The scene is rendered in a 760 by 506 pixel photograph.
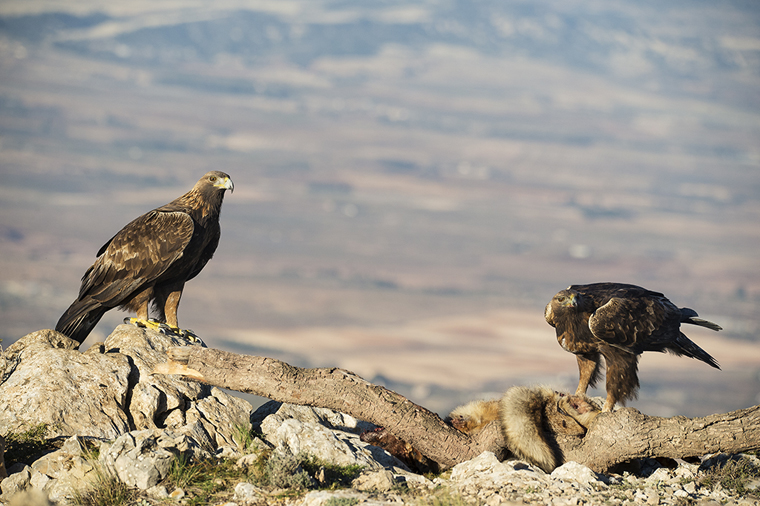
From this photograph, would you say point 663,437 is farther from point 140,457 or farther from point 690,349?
point 140,457

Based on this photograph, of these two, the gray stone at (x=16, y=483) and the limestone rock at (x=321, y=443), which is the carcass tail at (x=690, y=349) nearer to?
the limestone rock at (x=321, y=443)

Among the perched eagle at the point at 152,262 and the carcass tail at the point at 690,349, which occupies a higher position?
the perched eagle at the point at 152,262

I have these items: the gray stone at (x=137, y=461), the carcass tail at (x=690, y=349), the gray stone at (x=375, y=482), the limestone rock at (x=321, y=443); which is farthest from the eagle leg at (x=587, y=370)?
the gray stone at (x=137, y=461)

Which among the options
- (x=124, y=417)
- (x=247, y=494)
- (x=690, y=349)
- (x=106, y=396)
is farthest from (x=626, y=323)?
(x=106, y=396)

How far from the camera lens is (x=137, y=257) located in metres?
11.9

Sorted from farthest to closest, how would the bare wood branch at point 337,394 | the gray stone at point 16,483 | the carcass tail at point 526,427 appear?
1. the bare wood branch at point 337,394
2. the carcass tail at point 526,427
3. the gray stone at point 16,483

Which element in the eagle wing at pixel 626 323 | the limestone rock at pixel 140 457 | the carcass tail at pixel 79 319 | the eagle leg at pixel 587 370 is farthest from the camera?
the carcass tail at pixel 79 319

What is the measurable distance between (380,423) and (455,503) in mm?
2460

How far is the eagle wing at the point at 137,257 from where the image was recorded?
38.7 ft

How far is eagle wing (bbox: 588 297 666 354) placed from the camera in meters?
10.5

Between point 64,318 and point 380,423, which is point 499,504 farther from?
point 64,318

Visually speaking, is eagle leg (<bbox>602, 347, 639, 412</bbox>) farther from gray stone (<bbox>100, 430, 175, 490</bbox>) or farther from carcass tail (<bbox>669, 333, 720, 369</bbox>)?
gray stone (<bbox>100, 430, 175, 490</bbox>)

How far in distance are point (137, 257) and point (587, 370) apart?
26.7 feet

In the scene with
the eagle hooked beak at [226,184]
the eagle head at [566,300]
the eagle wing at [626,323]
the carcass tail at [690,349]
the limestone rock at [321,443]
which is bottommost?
the limestone rock at [321,443]
